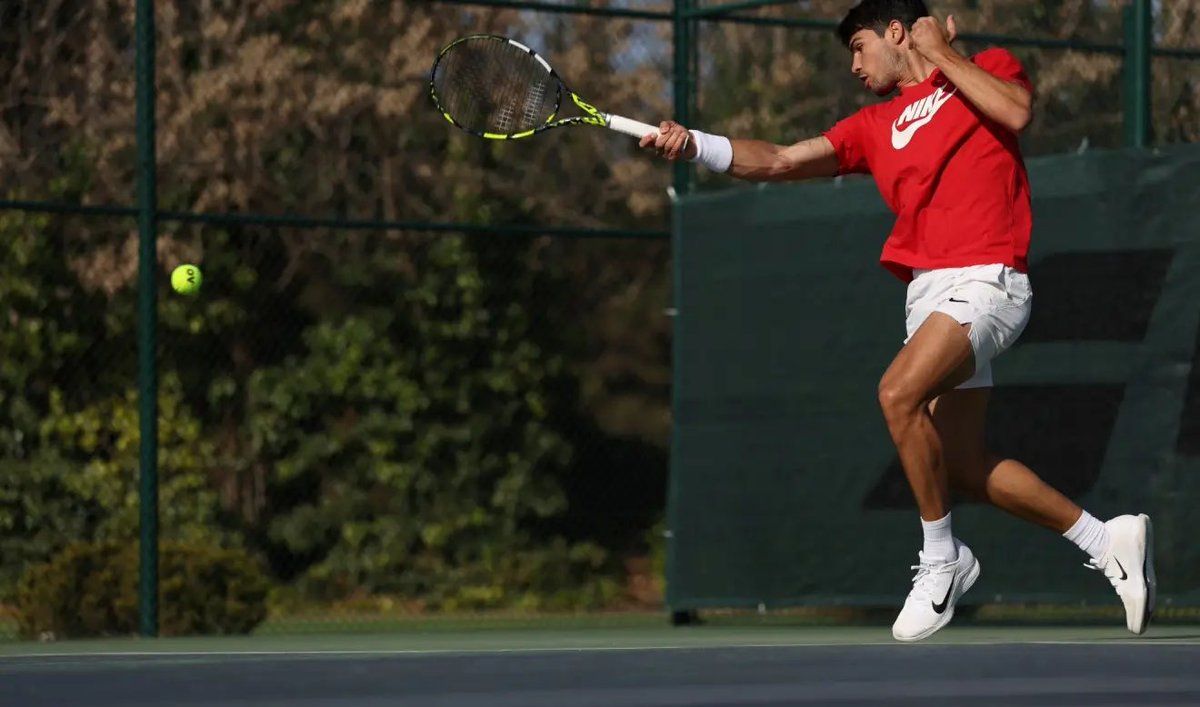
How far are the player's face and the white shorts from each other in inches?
21.7

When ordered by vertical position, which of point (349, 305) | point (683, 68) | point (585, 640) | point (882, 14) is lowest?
point (585, 640)

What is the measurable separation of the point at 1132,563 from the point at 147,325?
3.71 meters

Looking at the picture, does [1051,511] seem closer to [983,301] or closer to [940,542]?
[940,542]

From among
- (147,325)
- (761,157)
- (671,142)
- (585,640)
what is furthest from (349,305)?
(671,142)

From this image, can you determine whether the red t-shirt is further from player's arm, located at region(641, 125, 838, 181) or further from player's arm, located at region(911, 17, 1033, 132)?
player's arm, located at region(641, 125, 838, 181)

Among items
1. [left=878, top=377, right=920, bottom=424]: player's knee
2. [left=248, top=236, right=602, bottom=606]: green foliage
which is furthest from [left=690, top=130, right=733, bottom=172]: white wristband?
[left=248, top=236, right=602, bottom=606]: green foliage

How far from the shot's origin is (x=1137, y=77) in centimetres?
788

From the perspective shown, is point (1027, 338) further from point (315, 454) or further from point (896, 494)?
point (315, 454)

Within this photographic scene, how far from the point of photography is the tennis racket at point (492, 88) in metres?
7.08

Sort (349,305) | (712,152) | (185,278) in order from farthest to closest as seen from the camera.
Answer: (349,305) → (185,278) → (712,152)

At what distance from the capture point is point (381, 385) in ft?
39.3

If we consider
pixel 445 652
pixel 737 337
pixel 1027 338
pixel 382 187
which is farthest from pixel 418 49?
pixel 445 652

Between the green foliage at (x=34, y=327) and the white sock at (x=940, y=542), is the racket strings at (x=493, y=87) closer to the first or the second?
the white sock at (x=940, y=542)

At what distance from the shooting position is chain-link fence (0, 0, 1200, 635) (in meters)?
11.6
